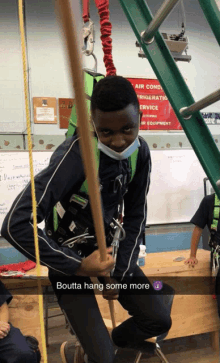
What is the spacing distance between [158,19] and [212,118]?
2741 mm

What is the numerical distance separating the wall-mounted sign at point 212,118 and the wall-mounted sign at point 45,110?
5.19ft

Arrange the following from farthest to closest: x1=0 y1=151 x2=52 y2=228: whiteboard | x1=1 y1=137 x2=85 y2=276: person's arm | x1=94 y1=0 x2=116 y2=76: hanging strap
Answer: x1=0 y1=151 x2=52 y2=228: whiteboard, x1=94 y1=0 x2=116 y2=76: hanging strap, x1=1 y1=137 x2=85 y2=276: person's arm

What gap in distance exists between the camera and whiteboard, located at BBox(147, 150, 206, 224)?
10.3 feet

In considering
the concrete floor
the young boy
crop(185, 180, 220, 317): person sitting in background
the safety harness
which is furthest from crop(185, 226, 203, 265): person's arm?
the young boy

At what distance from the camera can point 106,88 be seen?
937 mm

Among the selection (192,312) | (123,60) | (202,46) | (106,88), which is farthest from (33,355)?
(202,46)

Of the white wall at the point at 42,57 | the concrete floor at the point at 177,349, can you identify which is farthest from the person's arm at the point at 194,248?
the white wall at the point at 42,57

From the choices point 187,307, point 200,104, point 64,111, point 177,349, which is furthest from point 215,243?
point 64,111

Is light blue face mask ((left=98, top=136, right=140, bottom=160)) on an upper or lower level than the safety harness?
upper

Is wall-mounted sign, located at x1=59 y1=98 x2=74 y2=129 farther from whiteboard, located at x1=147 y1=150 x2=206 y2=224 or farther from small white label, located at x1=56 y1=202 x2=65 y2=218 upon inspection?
small white label, located at x1=56 y1=202 x2=65 y2=218

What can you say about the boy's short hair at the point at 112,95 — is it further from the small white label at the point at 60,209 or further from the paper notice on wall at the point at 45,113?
the paper notice on wall at the point at 45,113

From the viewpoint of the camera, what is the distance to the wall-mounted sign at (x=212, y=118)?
339 centimetres

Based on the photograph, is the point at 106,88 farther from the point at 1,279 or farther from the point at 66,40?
the point at 1,279

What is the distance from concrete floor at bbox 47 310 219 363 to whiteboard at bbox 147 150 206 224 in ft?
3.64
